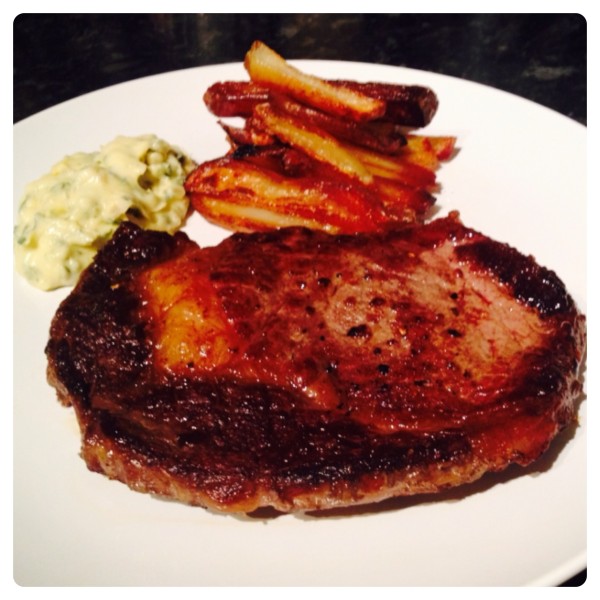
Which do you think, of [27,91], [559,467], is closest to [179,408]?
[559,467]

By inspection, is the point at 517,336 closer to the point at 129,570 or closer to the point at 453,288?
the point at 453,288

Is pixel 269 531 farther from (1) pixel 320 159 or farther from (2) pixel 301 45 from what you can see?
(2) pixel 301 45

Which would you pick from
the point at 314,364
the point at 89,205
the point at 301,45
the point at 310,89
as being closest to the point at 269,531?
the point at 314,364

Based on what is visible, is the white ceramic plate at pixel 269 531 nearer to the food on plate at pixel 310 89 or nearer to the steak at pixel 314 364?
the steak at pixel 314 364

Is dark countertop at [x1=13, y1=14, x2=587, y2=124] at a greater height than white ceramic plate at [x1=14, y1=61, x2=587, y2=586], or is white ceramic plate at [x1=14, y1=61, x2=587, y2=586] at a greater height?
dark countertop at [x1=13, y1=14, x2=587, y2=124]

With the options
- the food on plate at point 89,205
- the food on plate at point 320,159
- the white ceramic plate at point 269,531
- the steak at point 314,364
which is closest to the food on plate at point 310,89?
the food on plate at point 320,159

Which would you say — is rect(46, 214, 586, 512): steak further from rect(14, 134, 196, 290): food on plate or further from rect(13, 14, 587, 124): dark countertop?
rect(13, 14, 587, 124): dark countertop

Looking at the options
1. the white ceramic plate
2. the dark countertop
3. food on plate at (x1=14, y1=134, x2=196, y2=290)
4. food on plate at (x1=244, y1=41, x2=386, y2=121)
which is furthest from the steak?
the dark countertop
